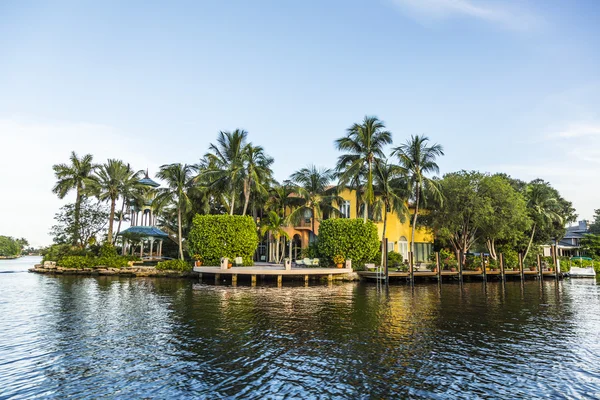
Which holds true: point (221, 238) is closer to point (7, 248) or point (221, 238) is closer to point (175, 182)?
point (175, 182)

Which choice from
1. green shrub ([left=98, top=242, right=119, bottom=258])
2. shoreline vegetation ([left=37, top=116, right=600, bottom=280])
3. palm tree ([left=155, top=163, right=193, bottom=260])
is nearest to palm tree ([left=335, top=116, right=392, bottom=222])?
shoreline vegetation ([left=37, top=116, right=600, bottom=280])

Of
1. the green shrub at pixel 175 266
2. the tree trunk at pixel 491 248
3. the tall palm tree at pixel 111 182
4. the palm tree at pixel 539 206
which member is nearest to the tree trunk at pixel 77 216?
the tall palm tree at pixel 111 182

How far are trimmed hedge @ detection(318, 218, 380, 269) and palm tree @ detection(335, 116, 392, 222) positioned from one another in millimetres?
1973

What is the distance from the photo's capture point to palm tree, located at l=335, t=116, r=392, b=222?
3462 cm

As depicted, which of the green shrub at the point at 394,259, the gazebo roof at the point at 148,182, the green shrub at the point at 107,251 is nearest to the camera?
the green shrub at the point at 394,259

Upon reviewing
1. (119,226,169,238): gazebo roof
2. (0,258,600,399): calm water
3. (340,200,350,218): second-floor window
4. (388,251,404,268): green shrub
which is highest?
(340,200,350,218): second-floor window

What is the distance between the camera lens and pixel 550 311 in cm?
1867

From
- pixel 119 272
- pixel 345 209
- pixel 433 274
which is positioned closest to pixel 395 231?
pixel 345 209

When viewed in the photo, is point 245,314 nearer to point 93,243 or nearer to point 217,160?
point 217,160

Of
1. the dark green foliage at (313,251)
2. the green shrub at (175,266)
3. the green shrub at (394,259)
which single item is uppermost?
the dark green foliage at (313,251)

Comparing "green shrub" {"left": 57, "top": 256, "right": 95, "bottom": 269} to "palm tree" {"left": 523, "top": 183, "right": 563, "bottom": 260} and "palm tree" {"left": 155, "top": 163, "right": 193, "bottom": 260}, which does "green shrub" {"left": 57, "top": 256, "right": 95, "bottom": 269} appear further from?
"palm tree" {"left": 523, "top": 183, "right": 563, "bottom": 260}

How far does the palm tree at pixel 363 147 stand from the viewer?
34.6 m

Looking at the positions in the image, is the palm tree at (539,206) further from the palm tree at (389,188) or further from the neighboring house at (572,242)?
the palm tree at (389,188)

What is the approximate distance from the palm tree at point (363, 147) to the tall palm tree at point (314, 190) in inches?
151
